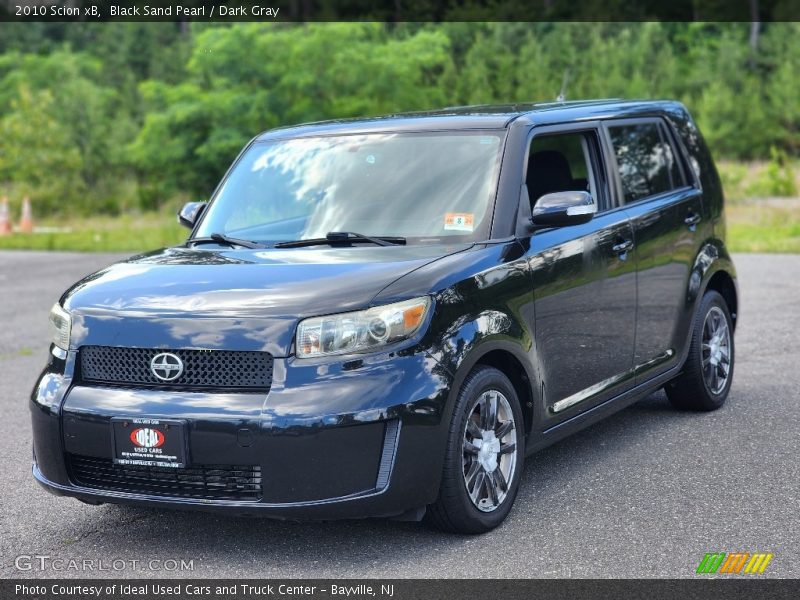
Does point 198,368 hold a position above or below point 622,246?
below

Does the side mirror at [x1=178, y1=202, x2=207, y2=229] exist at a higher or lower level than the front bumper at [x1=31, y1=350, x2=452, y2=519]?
higher

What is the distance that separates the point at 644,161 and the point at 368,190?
77.7 inches

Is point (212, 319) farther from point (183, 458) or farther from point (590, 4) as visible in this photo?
point (590, 4)

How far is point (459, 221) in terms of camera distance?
511 centimetres

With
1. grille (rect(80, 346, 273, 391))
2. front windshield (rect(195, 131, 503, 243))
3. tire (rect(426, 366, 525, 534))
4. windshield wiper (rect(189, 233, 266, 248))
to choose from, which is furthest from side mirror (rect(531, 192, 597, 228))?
grille (rect(80, 346, 273, 391))

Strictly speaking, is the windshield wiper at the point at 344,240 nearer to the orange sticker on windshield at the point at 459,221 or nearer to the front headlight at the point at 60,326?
the orange sticker on windshield at the point at 459,221

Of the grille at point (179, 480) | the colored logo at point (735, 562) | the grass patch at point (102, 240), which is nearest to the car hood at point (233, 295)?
the grille at point (179, 480)

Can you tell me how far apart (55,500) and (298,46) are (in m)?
39.3

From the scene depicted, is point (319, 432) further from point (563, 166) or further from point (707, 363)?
point (707, 363)

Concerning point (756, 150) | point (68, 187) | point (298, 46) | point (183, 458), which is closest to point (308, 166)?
point (183, 458)

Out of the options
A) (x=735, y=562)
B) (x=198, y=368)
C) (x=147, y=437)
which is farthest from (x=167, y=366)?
(x=735, y=562)

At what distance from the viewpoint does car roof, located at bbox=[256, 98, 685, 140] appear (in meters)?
5.49
